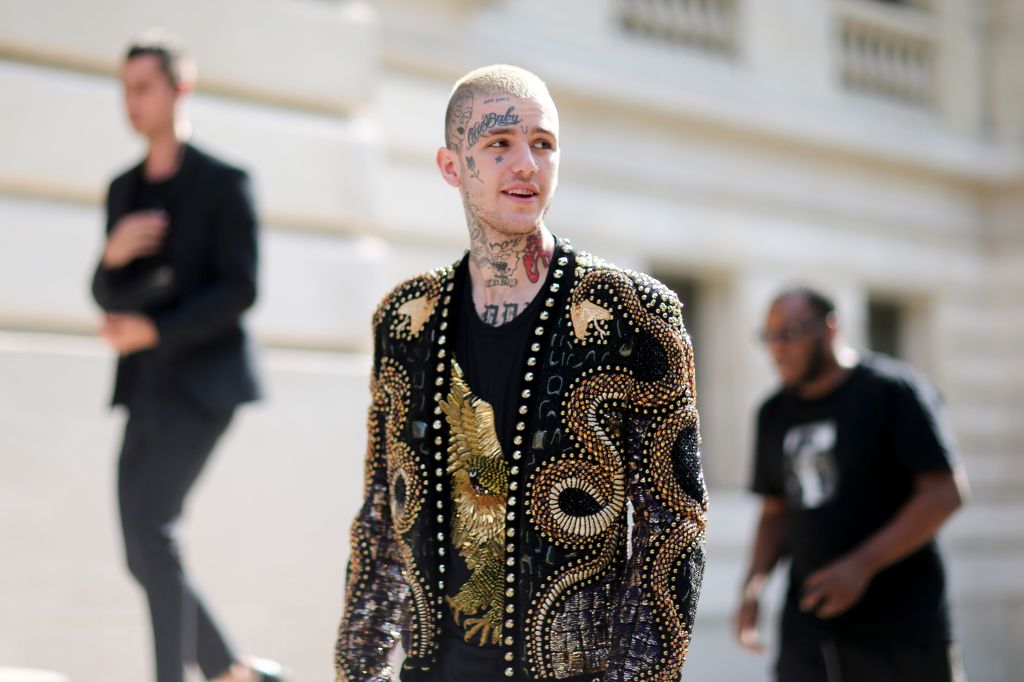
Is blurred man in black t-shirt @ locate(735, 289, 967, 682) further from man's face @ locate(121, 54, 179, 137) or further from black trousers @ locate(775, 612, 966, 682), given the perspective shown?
man's face @ locate(121, 54, 179, 137)

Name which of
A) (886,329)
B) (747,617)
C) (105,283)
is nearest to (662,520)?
(105,283)

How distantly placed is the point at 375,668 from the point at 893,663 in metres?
3.01

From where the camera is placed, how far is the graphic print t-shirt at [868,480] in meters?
5.46

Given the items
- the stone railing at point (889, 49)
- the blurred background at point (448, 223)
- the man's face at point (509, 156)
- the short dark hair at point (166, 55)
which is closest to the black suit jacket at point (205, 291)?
the short dark hair at point (166, 55)

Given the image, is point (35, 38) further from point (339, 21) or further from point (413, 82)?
point (413, 82)

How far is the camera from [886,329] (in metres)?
12.8

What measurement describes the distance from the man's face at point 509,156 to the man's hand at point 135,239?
237 centimetres

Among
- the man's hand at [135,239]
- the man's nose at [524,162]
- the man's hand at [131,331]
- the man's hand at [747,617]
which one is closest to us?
the man's nose at [524,162]

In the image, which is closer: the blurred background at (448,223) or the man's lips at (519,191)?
the man's lips at (519,191)

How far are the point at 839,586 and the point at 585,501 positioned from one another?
2893mm

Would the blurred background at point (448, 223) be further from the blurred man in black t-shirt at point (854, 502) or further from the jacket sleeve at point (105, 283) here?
the blurred man in black t-shirt at point (854, 502)

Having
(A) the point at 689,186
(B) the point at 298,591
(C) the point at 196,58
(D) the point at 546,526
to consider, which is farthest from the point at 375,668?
(A) the point at 689,186

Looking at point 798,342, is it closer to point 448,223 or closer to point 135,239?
point 135,239

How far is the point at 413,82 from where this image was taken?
8336 mm
